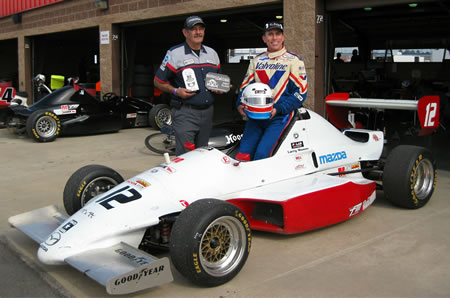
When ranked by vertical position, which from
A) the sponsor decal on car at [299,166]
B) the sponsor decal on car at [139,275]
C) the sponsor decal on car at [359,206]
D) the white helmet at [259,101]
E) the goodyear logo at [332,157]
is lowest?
the sponsor decal on car at [139,275]

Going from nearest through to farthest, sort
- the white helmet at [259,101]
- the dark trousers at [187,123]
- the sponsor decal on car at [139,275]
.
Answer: the sponsor decal on car at [139,275] → the white helmet at [259,101] → the dark trousers at [187,123]

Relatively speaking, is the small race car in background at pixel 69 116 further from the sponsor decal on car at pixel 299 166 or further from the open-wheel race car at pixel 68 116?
the sponsor decal on car at pixel 299 166

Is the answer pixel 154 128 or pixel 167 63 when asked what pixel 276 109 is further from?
pixel 154 128

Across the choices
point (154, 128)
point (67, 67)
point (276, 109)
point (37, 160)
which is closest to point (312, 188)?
point (276, 109)

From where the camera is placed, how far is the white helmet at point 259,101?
427cm

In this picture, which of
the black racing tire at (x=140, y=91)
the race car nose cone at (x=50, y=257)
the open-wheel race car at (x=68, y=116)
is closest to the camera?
the race car nose cone at (x=50, y=257)

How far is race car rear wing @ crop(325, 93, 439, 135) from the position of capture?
5379 mm

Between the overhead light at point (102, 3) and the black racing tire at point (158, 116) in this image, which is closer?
the black racing tire at point (158, 116)

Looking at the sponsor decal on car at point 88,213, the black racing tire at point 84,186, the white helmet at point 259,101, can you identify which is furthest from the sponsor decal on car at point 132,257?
the white helmet at point 259,101

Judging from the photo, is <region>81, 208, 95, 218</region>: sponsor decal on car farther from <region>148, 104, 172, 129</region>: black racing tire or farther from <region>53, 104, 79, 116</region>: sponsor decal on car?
<region>148, 104, 172, 129</region>: black racing tire

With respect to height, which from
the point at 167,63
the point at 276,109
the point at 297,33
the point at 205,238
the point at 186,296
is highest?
the point at 297,33

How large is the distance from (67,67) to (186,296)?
83.7 ft

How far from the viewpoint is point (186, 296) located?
3.08 meters

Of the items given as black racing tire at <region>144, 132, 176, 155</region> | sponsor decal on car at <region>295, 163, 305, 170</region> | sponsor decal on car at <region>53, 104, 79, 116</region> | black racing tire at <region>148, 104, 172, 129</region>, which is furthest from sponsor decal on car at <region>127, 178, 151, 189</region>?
black racing tire at <region>148, 104, 172, 129</region>
